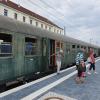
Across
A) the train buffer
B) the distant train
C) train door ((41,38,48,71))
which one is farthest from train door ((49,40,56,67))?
the train buffer

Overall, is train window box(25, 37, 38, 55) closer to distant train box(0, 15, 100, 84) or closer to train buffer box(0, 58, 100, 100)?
distant train box(0, 15, 100, 84)

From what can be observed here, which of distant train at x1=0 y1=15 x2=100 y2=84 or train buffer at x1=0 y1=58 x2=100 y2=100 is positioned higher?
distant train at x1=0 y1=15 x2=100 y2=84

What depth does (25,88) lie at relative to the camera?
33.7 ft

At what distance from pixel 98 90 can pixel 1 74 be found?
3960mm

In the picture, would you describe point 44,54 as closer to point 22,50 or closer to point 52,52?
point 52,52

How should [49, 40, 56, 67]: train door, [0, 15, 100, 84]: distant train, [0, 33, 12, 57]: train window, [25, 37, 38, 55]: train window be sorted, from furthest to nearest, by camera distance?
1. [49, 40, 56, 67]: train door
2. [25, 37, 38, 55]: train window
3. [0, 15, 100, 84]: distant train
4. [0, 33, 12, 57]: train window

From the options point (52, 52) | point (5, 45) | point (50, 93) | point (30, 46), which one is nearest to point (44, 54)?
point (52, 52)

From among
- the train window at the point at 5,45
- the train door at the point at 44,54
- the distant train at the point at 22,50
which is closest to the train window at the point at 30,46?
the distant train at the point at 22,50

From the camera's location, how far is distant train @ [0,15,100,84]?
34.8 feet

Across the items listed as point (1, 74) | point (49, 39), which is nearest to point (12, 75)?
point (1, 74)

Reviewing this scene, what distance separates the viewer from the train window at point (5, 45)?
10493 millimetres

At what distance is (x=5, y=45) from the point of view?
423 inches

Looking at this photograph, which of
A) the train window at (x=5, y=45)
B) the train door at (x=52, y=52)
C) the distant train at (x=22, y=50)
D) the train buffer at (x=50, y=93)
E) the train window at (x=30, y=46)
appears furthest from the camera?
the train door at (x=52, y=52)

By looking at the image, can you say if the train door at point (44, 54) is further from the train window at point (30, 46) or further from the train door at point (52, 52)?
the train door at point (52, 52)
